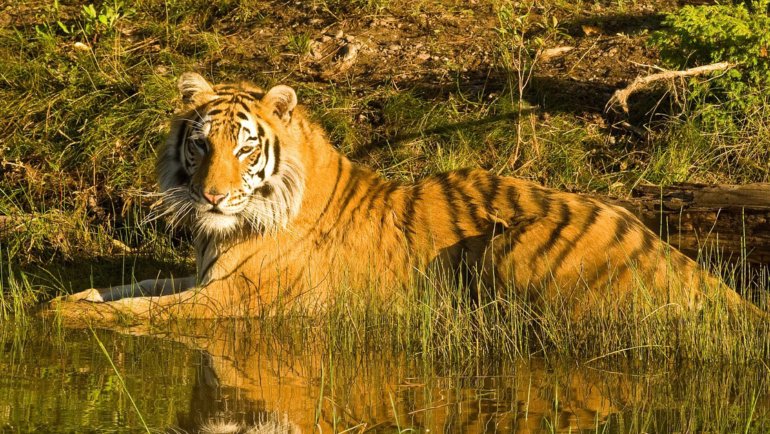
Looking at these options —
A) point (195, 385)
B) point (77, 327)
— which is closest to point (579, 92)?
point (77, 327)

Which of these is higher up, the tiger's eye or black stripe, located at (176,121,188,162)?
black stripe, located at (176,121,188,162)

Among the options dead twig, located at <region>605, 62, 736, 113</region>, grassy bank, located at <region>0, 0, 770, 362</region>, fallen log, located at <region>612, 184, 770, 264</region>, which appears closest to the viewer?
fallen log, located at <region>612, 184, 770, 264</region>

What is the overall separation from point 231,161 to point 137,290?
112 centimetres

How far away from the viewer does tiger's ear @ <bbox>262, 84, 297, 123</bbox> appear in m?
6.50

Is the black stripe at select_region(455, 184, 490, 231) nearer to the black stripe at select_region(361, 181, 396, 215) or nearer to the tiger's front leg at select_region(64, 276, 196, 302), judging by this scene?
the black stripe at select_region(361, 181, 396, 215)

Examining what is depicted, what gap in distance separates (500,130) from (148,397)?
219 inches

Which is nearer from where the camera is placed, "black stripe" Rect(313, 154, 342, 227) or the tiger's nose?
the tiger's nose

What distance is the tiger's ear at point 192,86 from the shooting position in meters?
6.54

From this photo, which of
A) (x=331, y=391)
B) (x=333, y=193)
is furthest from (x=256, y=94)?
(x=331, y=391)

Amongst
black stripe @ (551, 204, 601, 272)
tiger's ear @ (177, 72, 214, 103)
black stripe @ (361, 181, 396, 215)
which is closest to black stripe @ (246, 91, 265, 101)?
tiger's ear @ (177, 72, 214, 103)

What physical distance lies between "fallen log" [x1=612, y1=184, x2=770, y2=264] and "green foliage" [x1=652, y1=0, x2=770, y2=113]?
7.63 feet

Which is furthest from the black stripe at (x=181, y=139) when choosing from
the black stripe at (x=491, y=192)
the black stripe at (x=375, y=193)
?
the black stripe at (x=491, y=192)

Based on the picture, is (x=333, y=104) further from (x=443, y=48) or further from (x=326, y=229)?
(x=326, y=229)

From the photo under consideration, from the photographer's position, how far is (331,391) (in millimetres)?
4445
